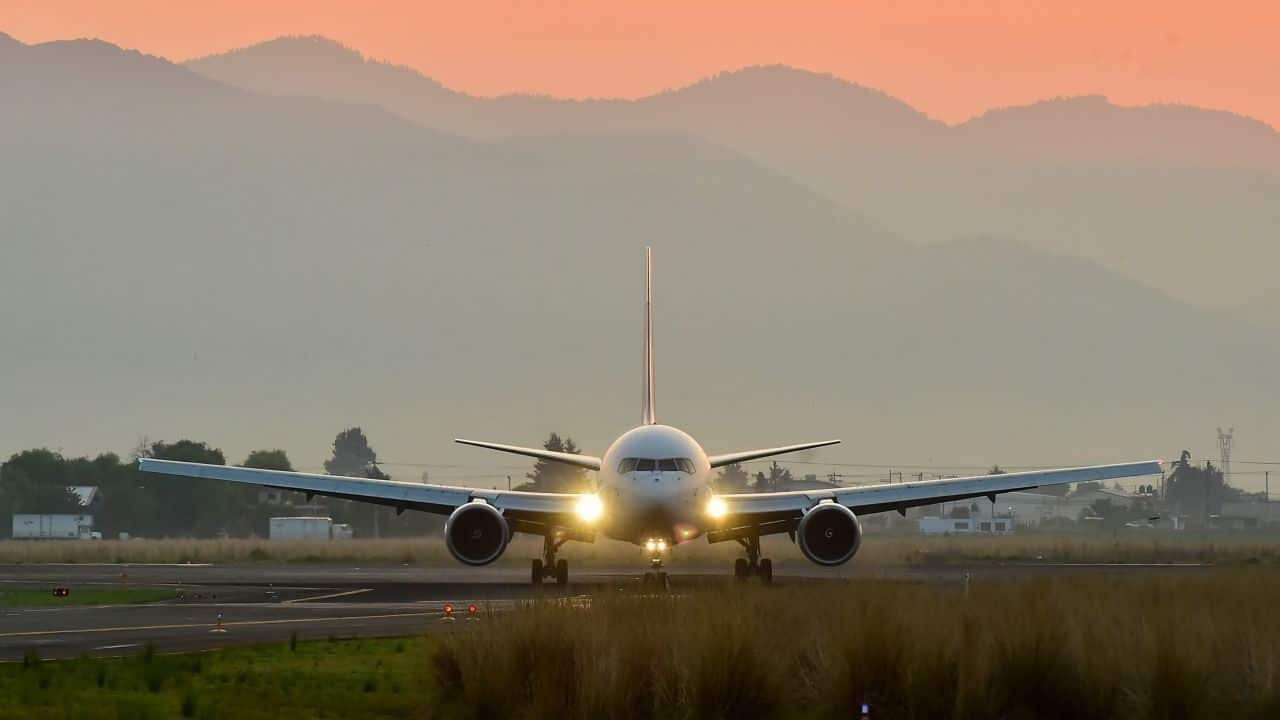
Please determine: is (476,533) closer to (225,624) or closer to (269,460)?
(225,624)

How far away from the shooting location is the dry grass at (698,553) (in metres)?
59.9

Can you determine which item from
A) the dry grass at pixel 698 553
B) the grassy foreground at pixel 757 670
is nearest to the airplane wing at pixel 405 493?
the dry grass at pixel 698 553

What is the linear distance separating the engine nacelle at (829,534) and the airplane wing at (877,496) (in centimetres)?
103

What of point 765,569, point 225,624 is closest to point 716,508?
point 765,569

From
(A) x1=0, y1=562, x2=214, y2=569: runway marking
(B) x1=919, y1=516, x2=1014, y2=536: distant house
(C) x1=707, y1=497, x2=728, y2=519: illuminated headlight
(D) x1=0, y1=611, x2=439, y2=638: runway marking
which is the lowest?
(D) x1=0, y1=611, x2=439, y2=638: runway marking

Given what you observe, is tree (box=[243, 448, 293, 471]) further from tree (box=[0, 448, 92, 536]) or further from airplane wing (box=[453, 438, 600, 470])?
airplane wing (box=[453, 438, 600, 470])

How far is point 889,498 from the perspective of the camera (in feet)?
145

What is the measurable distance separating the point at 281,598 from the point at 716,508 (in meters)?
10.6

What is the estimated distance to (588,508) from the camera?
4278cm

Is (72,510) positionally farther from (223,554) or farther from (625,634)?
(625,634)

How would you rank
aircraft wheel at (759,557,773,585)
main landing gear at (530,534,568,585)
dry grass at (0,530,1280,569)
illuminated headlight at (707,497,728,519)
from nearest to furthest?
illuminated headlight at (707,497,728,519) → aircraft wheel at (759,557,773,585) → main landing gear at (530,534,568,585) → dry grass at (0,530,1280,569)

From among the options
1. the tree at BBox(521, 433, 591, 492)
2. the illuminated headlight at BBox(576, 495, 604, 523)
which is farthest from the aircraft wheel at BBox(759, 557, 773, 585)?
the tree at BBox(521, 433, 591, 492)

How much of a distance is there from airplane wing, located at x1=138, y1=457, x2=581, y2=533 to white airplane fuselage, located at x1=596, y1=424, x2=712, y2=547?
5.52 feet

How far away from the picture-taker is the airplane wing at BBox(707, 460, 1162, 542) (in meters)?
42.3
